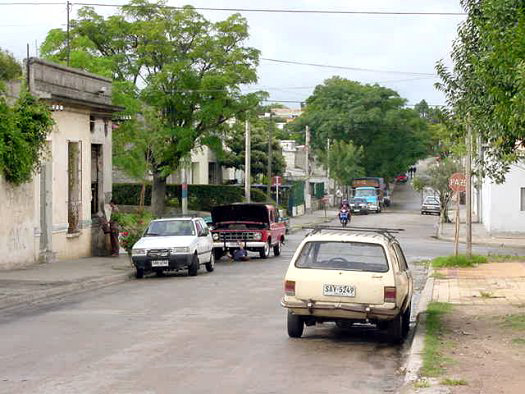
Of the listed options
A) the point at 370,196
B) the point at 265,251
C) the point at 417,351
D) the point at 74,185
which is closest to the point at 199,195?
the point at 370,196

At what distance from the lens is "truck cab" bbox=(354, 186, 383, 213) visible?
3334 inches

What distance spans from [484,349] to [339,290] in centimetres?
218

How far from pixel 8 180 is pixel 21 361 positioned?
582 inches

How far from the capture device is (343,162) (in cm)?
9381


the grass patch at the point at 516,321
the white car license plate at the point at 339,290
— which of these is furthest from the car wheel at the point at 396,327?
the grass patch at the point at 516,321

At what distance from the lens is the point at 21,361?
1225 centimetres

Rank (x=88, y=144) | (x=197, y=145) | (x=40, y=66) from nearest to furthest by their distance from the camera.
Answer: (x=40, y=66) → (x=88, y=144) → (x=197, y=145)

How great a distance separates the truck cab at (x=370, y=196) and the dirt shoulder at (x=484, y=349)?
218 feet

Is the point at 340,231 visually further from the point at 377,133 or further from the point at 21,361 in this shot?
the point at 377,133

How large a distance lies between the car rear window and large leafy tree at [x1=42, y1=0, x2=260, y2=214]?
3688 centimetres

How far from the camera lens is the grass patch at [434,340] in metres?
11.3

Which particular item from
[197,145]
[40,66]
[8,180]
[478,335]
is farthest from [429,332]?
[197,145]

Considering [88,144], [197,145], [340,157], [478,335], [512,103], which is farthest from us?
[340,157]

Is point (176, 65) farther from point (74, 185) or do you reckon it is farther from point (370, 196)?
point (370, 196)
